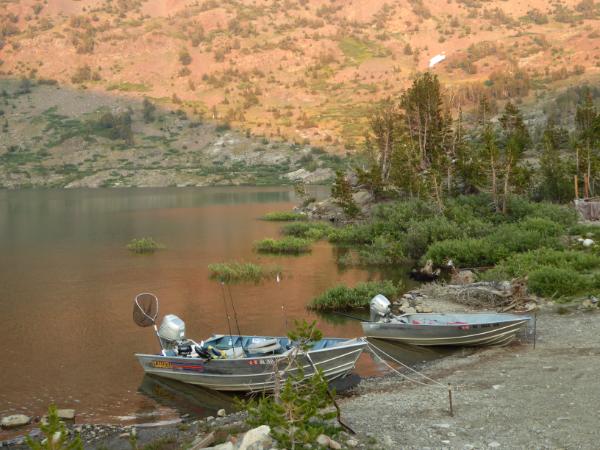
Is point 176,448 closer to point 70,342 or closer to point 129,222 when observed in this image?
point 70,342

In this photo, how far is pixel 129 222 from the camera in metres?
59.6

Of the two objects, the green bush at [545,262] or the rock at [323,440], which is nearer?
the rock at [323,440]

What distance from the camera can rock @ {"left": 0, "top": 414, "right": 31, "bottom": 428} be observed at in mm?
A: 15102

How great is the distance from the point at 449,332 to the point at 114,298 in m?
16.7

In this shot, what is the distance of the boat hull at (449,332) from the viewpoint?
18.8 meters

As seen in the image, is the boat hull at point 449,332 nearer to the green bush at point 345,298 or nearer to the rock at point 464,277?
the green bush at point 345,298

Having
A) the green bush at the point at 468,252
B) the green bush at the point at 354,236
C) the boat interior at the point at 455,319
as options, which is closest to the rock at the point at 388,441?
the boat interior at the point at 455,319

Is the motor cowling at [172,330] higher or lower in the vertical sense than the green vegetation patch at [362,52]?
lower

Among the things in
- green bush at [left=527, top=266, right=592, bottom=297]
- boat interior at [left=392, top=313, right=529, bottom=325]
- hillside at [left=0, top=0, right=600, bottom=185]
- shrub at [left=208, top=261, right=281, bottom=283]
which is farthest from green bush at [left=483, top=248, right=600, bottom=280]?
hillside at [left=0, top=0, right=600, bottom=185]

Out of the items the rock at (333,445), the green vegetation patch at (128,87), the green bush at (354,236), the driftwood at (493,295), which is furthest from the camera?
the green vegetation patch at (128,87)

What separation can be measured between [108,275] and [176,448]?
77.0 feet

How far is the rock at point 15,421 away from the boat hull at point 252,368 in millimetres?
3719

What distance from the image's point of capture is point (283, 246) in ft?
140

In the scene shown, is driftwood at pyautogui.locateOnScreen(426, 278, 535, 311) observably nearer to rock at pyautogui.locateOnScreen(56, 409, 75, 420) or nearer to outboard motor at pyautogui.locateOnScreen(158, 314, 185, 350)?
outboard motor at pyautogui.locateOnScreen(158, 314, 185, 350)
